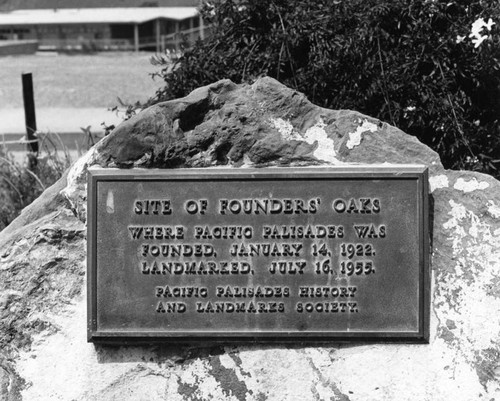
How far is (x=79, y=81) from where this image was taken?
14.7 m

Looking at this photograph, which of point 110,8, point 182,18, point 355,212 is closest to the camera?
point 355,212

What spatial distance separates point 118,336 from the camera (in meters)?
3.14

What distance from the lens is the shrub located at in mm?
4344

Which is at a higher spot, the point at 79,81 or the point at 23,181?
the point at 23,181

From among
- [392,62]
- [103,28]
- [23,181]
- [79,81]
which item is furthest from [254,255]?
[103,28]

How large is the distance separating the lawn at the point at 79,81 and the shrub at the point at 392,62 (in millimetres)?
6929

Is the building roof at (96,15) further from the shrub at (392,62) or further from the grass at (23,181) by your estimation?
→ the shrub at (392,62)

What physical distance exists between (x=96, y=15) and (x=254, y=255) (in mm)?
22144

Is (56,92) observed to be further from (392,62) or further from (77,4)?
(77,4)

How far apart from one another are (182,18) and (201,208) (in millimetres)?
18915

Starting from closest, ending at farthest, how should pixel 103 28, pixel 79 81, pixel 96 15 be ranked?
pixel 79 81 < pixel 103 28 < pixel 96 15

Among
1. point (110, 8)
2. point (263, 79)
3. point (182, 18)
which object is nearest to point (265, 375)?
point (263, 79)

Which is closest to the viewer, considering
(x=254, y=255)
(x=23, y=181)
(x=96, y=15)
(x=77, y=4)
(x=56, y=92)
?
(x=254, y=255)

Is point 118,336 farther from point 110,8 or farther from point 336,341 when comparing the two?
point 110,8
